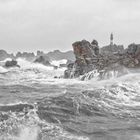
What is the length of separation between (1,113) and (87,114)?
12.2 feet

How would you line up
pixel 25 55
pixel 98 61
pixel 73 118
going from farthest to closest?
pixel 25 55 → pixel 98 61 → pixel 73 118

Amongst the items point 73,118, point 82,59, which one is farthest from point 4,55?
point 73,118

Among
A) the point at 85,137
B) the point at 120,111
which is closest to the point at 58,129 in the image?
the point at 85,137

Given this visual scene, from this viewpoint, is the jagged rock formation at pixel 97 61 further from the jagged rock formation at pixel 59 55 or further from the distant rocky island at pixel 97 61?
the jagged rock formation at pixel 59 55

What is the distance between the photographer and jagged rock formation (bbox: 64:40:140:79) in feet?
119

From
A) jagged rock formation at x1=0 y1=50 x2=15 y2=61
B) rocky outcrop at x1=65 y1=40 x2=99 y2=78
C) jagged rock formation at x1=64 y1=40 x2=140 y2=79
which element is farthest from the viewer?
jagged rock formation at x1=0 y1=50 x2=15 y2=61

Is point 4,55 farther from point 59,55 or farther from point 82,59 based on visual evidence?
point 82,59

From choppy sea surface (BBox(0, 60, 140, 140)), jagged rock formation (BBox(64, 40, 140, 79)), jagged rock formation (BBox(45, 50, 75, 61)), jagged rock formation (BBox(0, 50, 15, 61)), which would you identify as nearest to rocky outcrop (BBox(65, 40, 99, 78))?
jagged rock formation (BBox(64, 40, 140, 79))

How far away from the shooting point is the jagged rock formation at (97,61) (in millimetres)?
36312

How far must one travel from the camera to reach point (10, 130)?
12359 mm

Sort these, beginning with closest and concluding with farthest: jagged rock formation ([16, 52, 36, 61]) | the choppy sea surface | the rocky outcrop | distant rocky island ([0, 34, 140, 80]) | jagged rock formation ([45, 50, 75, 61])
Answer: the choppy sea surface → distant rocky island ([0, 34, 140, 80]) → the rocky outcrop → jagged rock formation ([16, 52, 36, 61]) → jagged rock formation ([45, 50, 75, 61])

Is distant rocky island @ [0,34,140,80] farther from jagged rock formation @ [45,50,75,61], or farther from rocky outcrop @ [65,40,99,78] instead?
jagged rock formation @ [45,50,75,61]

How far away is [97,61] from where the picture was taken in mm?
40469

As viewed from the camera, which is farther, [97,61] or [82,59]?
[82,59]
